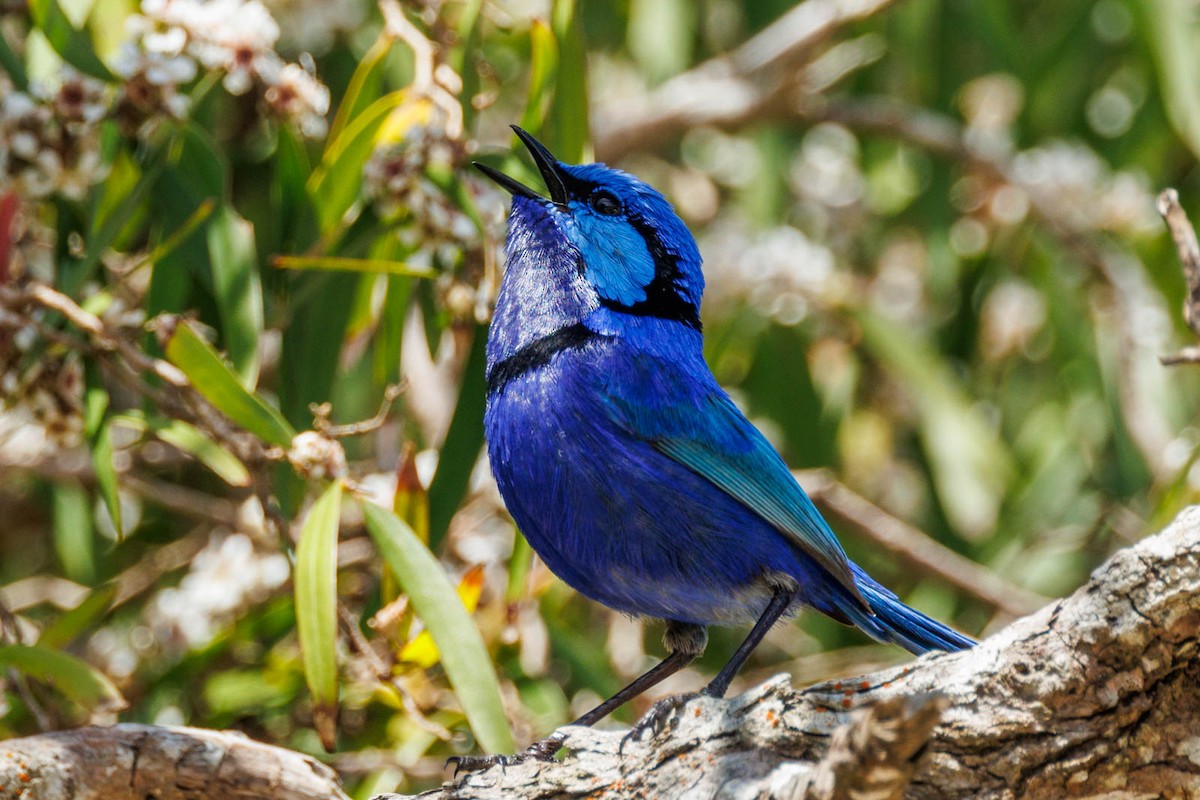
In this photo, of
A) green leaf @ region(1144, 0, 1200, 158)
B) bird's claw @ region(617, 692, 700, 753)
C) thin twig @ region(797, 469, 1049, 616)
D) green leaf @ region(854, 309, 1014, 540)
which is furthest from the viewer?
green leaf @ region(854, 309, 1014, 540)

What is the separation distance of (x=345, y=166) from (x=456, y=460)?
0.81 metres

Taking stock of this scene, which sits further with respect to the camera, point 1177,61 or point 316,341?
point 1177,61

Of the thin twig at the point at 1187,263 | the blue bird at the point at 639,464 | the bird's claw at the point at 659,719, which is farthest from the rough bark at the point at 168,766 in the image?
the thin twig at the point at 1187,263

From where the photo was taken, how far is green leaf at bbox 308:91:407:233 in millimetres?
3732

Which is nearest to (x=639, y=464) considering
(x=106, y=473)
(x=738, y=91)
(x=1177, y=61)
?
(x=106, y=473)

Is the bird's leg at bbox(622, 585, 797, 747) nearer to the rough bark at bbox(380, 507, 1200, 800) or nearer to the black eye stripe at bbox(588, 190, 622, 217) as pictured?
the rough bark at bbox(380, 507, 1200, 800)

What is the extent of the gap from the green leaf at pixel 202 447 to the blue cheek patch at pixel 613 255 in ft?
A: 3.25

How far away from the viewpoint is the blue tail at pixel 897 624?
3.23m

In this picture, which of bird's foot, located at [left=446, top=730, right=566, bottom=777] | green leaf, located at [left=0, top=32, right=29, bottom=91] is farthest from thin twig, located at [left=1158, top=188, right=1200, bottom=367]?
green leaf, located at [left=0, top=32, right=29, bottom=91]

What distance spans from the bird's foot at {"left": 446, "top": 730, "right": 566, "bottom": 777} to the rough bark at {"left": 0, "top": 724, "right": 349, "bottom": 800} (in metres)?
0.27

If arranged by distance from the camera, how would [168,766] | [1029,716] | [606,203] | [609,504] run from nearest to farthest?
1. [1029,716]
2. [168,766]
3. [609,504]
4. [606,203]

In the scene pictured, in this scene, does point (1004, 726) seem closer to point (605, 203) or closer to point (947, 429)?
point (605, 203)

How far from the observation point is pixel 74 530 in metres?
4.88

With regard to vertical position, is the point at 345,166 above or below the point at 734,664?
above
